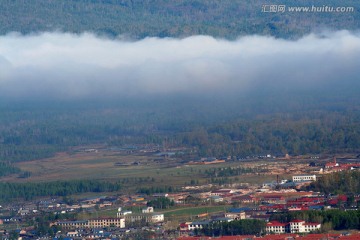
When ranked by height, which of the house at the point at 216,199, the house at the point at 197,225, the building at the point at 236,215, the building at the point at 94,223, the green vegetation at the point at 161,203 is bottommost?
the building at the point at 94,223

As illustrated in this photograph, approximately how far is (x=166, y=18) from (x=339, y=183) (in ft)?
329

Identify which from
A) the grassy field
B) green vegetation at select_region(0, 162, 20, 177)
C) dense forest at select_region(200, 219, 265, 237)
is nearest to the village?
dense forest at select_region(200, 219, 265, 237)

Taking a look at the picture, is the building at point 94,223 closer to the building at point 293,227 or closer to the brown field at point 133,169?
the building at point 293,227

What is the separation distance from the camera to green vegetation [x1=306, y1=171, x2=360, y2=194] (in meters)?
67.5

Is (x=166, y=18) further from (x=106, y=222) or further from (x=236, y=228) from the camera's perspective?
(x=236, y=228)

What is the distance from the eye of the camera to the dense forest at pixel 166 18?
15875 centimetres

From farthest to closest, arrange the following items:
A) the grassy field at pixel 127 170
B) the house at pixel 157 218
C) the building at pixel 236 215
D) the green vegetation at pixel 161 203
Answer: the grassy field at pixel 127 170, the green vegetation at pixel 161 203, the house at pixel 157 218, the building at pixel 236 215

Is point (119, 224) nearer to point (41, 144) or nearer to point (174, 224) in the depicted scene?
point (174, 224)

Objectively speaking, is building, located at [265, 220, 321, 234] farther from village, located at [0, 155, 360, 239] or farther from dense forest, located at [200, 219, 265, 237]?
dense forest, located at [200, 219, 265, 237]

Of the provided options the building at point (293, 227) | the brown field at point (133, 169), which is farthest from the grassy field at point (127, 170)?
the building at point (293, 227)

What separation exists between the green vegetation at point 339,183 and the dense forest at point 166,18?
288 feet

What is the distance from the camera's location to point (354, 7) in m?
162

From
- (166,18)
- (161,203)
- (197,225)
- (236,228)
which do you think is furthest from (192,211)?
(166,18)

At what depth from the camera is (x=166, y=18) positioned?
550ft
